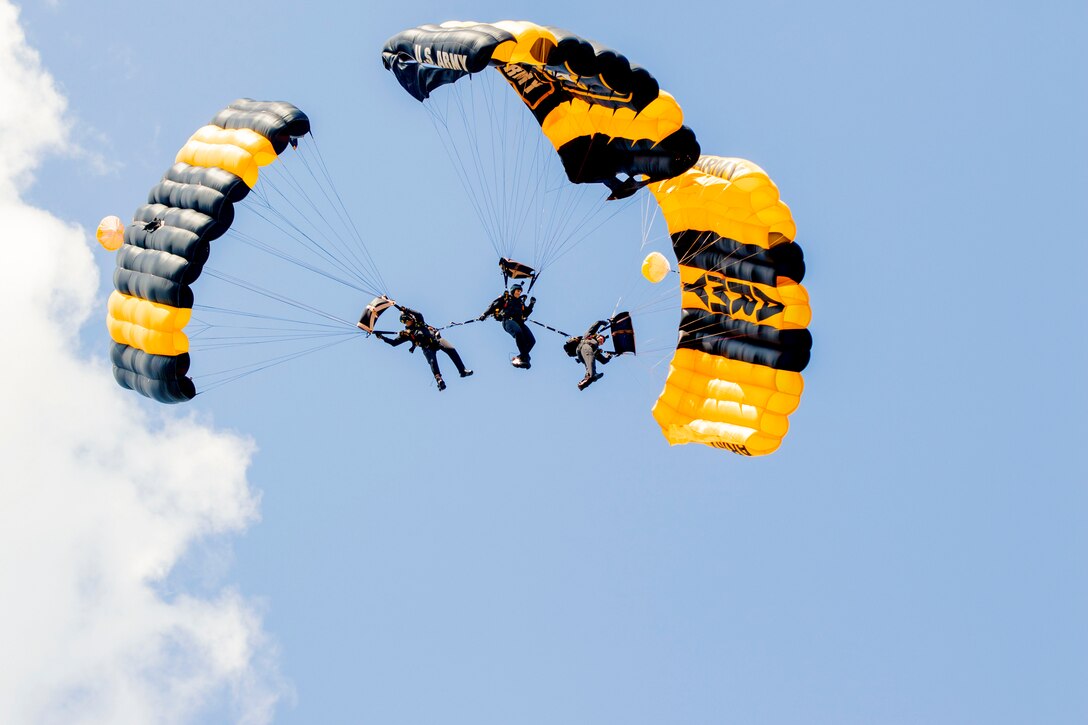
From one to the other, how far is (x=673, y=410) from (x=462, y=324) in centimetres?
417

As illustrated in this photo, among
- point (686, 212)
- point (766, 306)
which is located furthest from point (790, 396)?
point (686, 212)

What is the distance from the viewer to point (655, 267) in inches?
1057

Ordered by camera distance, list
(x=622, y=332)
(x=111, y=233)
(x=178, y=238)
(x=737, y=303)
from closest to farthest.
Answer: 1. (x=178, y=238)
2. (x=111, y=233)
3. (x=622, y=332)
4. (x=737, y=303)

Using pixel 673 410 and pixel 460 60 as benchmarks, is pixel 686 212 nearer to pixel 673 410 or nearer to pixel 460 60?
pixel 673 410

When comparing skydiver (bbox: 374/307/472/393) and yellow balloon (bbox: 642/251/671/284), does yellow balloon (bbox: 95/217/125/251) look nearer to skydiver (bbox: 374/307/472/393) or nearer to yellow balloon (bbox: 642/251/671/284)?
skydiver (bbox: 374/307/472/393)

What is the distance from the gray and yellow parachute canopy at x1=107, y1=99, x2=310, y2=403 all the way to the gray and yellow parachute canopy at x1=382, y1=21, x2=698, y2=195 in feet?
7.74

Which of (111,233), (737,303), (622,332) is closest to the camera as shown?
(111,233)

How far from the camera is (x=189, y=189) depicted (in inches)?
966

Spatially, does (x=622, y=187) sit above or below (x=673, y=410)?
above

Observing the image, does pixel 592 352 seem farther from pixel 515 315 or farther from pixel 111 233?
pixel 111 233

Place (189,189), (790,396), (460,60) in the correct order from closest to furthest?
(460,60) < (189,189) < (790,396)

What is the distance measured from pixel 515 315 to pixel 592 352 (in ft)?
4.58

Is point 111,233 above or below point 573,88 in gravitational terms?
below

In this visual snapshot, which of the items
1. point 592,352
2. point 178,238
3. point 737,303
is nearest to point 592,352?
point 592,352
